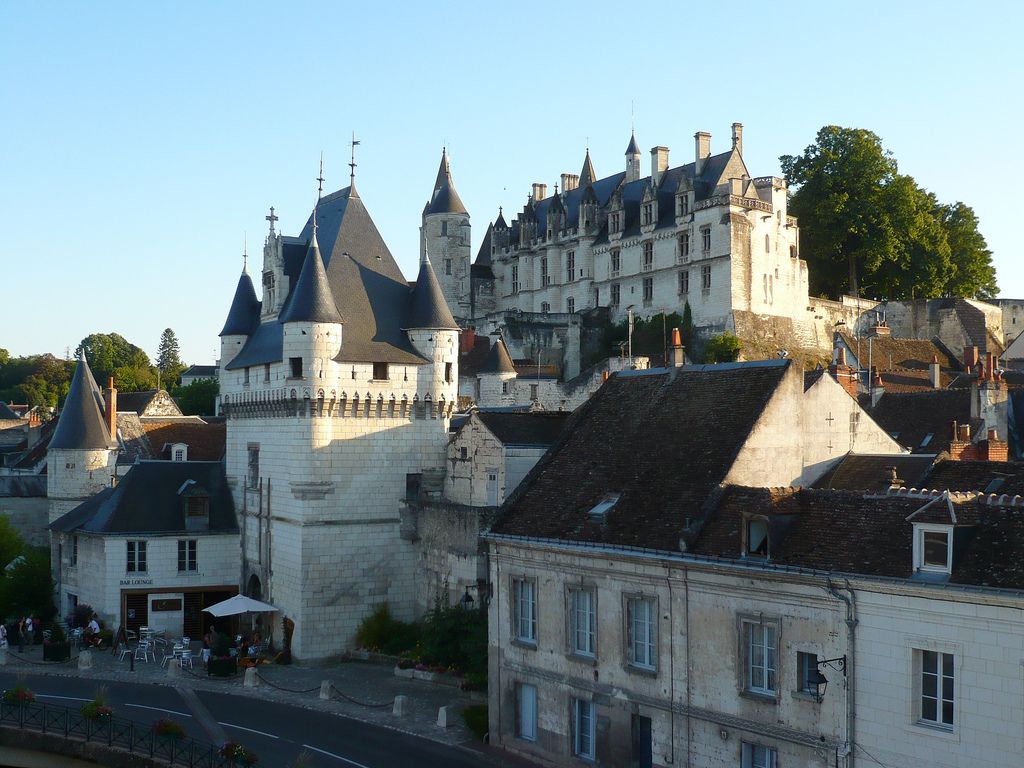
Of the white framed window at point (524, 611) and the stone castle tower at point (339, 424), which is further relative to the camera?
the stone castle tower at point (339, 424)

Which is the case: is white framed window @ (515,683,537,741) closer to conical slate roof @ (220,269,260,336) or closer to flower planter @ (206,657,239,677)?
flower planter @ (206,657,239,677)

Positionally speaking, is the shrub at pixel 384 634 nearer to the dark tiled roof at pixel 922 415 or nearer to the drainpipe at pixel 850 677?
the dark tiled roof at pixel 922 415

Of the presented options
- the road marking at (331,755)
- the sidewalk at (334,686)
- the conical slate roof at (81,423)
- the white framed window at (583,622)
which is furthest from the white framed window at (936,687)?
the conical slate roof at (81,423)

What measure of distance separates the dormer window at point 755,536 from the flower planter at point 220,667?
17507 millimetres

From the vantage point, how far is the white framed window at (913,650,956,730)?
16.6m

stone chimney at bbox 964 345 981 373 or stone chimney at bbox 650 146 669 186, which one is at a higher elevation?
stone chimney at bbox 650 146 669 186

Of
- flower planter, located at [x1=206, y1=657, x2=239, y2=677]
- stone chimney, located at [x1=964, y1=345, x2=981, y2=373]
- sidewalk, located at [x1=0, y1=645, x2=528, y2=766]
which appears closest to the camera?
sidewalk, located at [x1=0, y1=645, x2=528, y2=766]

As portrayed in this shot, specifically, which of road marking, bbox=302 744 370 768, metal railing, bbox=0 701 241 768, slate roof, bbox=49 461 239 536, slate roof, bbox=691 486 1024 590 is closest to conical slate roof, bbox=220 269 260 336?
slate roof, bbox=49 461 239 536

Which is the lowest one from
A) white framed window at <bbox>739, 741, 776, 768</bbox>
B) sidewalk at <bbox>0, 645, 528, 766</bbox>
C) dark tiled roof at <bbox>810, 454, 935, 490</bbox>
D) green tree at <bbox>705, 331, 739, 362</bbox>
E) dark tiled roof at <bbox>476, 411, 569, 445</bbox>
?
sidewalk at <bbox>0, 645, 528, 766</bbox>

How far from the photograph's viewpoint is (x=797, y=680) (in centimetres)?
1841

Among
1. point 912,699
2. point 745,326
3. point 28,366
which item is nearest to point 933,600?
point 912,699

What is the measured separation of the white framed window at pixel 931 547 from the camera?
16953 millimetres

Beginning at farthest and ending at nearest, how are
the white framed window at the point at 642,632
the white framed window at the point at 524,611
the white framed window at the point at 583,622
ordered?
the white framed window at the point at 524,611 → the white framed window at the point at 583,622 → the white framed window at the point at 642,632

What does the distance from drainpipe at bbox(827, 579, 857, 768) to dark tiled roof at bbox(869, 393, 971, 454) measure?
18.1m
